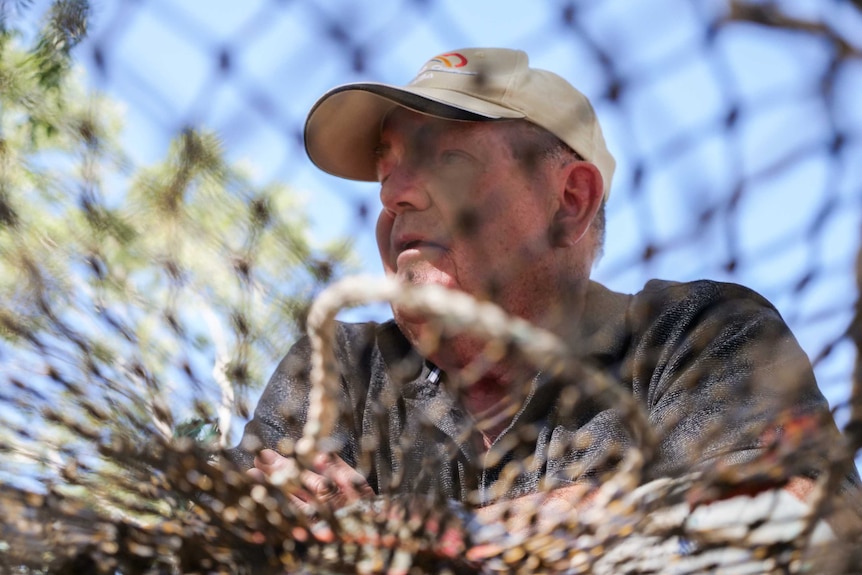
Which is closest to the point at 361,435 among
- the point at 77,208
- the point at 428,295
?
the point at 77,208

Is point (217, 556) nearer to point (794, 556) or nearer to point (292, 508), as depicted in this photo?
point (292, 508)

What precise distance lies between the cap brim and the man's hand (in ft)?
2.81

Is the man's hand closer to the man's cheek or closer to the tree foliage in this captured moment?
the tree foliage

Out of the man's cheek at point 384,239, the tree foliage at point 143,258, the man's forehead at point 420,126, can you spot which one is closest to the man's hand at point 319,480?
the tree foliage at point 143,258

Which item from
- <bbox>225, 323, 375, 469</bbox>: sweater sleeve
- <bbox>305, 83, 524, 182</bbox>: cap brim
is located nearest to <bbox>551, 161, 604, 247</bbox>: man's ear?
<bbox>305, 83, 524, 182</bbox>: cap brim

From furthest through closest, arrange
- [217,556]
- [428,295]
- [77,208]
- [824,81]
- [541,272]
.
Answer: [541,272] < [77,208] < [217,556] < [824,81] < [428,295]

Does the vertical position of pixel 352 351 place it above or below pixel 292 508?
above

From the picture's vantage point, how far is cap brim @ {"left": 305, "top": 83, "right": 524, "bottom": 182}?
6.16ft

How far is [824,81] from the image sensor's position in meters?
0.80

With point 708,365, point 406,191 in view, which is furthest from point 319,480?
point 406,191

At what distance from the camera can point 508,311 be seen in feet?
5.76

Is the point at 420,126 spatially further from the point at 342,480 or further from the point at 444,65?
the point at 342,480

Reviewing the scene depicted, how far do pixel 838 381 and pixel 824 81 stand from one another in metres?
0.27

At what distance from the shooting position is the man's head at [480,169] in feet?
5.75
